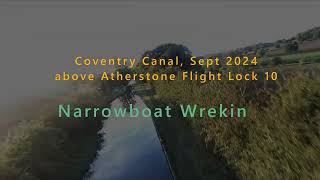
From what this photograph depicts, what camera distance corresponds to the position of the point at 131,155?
4053cm

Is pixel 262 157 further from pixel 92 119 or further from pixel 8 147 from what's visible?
pixel 92 119

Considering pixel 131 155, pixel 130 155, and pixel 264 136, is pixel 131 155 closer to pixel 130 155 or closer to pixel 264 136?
Answer: pixel 130 155

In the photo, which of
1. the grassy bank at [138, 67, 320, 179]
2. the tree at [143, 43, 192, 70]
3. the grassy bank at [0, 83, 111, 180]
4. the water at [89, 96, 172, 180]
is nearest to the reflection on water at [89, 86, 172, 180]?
the water at [89, 96, 172, 180]

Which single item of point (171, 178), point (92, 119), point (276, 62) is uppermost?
point (276, 62)

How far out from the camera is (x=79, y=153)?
37.3 meters

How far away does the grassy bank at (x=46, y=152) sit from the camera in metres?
24.8

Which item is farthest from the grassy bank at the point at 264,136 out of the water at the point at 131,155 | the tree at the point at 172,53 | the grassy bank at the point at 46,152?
the tree at the point at 172,53

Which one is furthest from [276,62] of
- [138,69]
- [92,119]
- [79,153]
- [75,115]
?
[138,69]

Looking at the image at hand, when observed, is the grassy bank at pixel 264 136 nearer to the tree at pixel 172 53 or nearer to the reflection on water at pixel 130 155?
the reflection on water at pixel 130 155

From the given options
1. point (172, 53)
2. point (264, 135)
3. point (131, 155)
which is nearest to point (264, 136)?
point (264, 135)

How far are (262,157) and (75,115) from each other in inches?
1265

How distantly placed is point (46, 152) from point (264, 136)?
19182 millimetres

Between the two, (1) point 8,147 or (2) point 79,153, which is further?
(2) point 79,153

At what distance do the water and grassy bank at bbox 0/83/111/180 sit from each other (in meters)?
1.60
